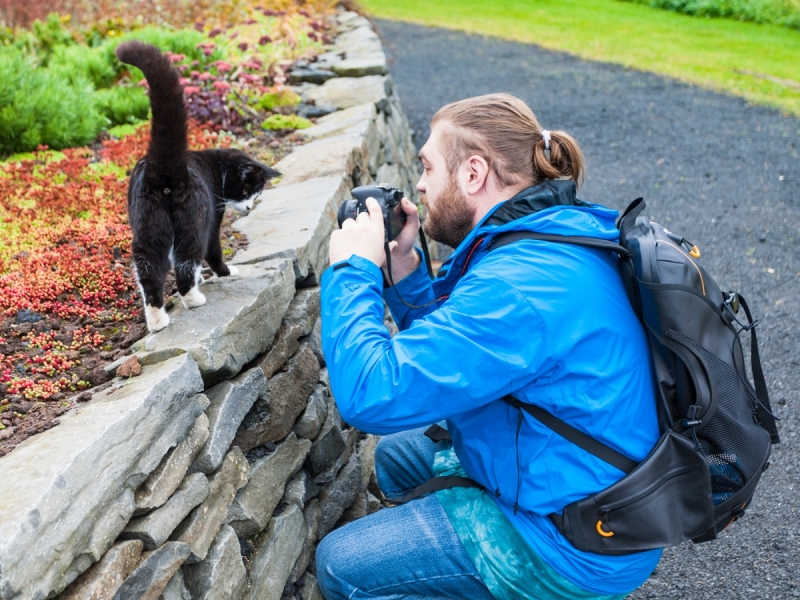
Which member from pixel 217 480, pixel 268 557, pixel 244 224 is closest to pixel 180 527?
pixel 217 480

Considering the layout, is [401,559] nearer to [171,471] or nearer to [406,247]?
[171,471]

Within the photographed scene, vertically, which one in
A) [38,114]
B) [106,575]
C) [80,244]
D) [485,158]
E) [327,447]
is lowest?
[327,447]

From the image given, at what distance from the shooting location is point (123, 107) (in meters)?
6.06

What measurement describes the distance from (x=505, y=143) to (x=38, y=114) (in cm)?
413

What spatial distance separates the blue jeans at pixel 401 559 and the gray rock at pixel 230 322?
79cm

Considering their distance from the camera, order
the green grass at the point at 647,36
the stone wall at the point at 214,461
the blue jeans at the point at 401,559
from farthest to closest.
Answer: the green grass at the point at 647,36
the blue jeans at the point at 401,559
the stone wall at the point at 214,461

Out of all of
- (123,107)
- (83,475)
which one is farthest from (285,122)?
(83,475)

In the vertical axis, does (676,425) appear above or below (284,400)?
above

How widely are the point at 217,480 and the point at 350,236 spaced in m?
1.00

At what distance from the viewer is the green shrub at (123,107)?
6.09 metres

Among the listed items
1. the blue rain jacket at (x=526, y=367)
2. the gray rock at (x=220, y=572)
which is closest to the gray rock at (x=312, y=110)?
the blue rain jacket at (x=526, y=367)

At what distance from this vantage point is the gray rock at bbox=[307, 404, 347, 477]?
3432 mm

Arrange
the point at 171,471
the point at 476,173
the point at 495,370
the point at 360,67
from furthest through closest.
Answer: the point at 360,67 → the point at 476,173 → the point at 171,471 → the point at 495,370

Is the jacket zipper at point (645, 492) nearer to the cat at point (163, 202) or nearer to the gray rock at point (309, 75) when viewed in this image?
the cat at point (163, 202)
